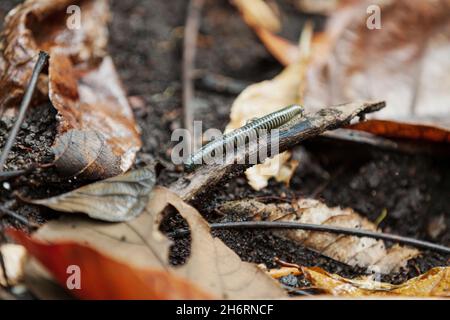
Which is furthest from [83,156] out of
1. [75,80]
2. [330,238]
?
[330,238]

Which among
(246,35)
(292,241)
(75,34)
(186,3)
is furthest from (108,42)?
(292,241)

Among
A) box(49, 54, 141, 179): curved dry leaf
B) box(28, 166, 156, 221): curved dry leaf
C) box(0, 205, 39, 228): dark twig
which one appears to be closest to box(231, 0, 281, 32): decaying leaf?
box(49, 54, 141, 179): curved dry leaf

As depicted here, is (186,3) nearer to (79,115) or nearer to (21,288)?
(79,115)

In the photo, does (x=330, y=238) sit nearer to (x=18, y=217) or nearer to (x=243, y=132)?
(x=243, y=132)

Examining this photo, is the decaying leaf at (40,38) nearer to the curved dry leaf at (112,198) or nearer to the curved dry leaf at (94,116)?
the curved dry leaf at (94,116)

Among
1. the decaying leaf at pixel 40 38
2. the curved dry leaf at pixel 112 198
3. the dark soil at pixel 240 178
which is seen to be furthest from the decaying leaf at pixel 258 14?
the curved dry leaf at pixel 112 198

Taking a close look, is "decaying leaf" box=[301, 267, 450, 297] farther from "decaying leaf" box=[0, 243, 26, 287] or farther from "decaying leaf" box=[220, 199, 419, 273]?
"decaying leaf" box=[0, 243, 26, 287]
